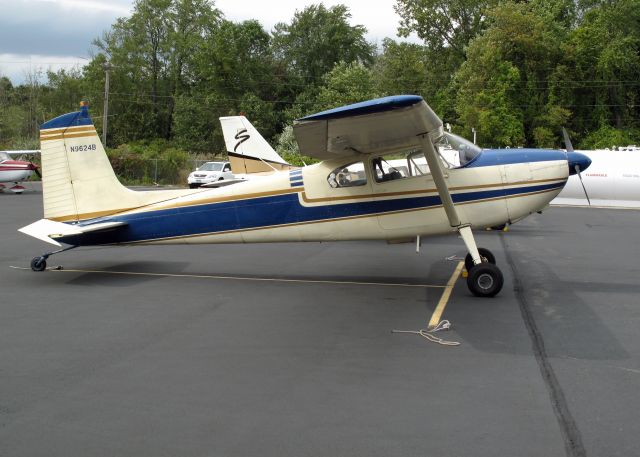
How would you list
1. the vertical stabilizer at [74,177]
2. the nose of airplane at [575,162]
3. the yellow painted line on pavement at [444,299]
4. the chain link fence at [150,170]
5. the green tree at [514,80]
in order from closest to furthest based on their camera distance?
the yellow painted line on pavement at [444,299]
the nose of airplane at [575,162]
the vertical stabilizer at [74,177]
the chain link fence at [150,170]
the green tree at [514,80]

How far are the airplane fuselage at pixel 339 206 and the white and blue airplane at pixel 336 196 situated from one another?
16 mm

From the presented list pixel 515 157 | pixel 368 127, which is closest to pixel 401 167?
pixel 368 127

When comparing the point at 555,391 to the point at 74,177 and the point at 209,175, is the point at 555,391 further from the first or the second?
the point at 209,175

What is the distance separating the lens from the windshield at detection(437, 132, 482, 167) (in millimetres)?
9633

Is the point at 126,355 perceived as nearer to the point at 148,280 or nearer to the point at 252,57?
the point at 148,280

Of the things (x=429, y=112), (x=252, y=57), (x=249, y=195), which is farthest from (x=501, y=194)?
(x=252, y=57)

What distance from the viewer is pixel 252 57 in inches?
2721

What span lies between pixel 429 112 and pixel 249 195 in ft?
11.6

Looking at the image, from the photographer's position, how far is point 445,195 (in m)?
9.10

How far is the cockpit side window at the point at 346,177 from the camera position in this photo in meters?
9.89

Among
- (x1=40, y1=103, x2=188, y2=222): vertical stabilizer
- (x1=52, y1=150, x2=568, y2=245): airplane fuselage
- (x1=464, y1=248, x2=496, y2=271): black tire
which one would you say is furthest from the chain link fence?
(x1=464, y1=248, x2=496, y2=271): black tire

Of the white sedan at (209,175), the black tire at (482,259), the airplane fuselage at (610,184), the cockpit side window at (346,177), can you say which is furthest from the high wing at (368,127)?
the white sedan at (209,175)

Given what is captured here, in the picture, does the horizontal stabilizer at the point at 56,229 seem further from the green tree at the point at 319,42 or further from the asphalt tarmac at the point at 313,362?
the green tree at the point at 319,42

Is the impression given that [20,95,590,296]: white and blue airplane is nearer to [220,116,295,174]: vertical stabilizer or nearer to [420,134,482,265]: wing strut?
[420,134,482,265]: wing strut
